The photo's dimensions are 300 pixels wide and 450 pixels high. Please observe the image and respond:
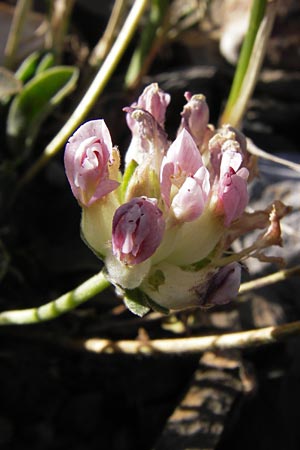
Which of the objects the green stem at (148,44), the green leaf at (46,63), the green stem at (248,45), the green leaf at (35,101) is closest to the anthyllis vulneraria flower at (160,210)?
the green stem at (248,45)

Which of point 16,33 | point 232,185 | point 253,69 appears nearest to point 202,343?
point 232,185

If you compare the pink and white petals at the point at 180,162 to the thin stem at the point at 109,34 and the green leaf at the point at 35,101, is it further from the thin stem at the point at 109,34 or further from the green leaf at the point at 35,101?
the thin stem at the point at 109,34

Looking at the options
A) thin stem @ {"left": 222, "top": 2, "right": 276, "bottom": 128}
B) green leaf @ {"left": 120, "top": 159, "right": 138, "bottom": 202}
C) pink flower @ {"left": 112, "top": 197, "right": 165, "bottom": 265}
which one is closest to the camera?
pink flower @ {"left": 112, "top": 197, "right": 165, "bottom": 265}

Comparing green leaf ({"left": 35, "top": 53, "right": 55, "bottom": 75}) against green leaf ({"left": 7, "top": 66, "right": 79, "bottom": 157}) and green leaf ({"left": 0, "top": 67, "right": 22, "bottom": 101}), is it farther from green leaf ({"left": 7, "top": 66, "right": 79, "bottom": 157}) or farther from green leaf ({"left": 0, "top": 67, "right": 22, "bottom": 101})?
green leaf ({"left": 0, "top": 67, "right": 22, "bottom": 101})

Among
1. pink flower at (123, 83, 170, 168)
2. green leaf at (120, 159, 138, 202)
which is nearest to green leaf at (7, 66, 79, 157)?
pink flower at (123, 83, 170, 168)

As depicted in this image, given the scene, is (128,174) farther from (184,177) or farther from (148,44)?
(148,44)

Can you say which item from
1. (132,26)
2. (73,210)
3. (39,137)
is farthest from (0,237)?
(132,26)
